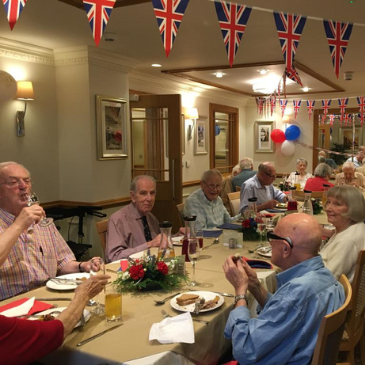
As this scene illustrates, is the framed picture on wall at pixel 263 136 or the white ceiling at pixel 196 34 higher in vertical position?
the white ceiling at pixel 196 34

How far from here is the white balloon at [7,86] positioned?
422 centimetres

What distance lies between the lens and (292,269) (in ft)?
5.48

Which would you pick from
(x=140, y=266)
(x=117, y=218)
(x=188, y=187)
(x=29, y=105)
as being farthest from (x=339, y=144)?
(x=140, y=266)

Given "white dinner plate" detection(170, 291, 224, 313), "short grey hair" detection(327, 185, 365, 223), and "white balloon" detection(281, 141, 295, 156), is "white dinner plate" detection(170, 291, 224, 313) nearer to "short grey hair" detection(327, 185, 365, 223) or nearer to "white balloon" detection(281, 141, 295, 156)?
"short grey hair" detection(327, 185, 365, 223)

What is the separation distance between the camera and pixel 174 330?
1.62m

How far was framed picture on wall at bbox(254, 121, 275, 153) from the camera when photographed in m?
10.5

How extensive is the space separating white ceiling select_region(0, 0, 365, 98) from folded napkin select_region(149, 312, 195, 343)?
252 centimetres

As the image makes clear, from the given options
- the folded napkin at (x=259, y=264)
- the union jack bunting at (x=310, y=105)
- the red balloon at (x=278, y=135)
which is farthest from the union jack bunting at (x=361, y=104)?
the folded napkin at (x=259, y=264)

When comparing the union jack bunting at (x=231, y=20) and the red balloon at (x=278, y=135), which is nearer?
the union jack bunting at (x=231, y=20)

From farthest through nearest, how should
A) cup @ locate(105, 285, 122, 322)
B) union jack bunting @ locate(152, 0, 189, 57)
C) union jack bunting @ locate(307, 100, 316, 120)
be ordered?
union jack bunting @ locate(307, 100, 316, 120)
union jack bunting @ locate(152, 0, 189, 57)
cup @ locate(105, 285, 122, 322)

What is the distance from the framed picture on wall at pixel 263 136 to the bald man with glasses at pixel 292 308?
9.00m

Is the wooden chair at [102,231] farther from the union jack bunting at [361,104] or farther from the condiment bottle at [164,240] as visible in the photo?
the union jack bunting at [361,104]

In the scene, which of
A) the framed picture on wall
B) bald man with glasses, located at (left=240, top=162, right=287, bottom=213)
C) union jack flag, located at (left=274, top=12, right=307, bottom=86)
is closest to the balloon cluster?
the framed picture on wall

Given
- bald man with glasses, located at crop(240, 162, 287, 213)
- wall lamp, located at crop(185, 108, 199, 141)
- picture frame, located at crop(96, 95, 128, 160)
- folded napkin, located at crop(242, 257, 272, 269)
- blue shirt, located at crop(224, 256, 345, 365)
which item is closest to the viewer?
blue shirt, located at crop(224, 256, 345, 365)
